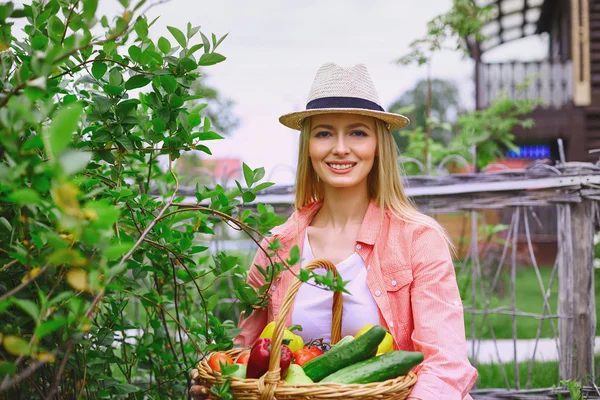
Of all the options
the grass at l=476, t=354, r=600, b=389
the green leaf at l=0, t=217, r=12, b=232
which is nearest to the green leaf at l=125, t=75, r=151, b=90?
the green leaf at l=0, t=217, r=12, b=232

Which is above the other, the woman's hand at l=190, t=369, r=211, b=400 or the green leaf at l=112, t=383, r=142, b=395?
the woman's hand at l=190, t=369, r=211, b=400

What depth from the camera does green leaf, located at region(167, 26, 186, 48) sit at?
5.28 ft

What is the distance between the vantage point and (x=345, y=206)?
7.72 feet

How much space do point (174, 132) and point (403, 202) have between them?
3.11ft

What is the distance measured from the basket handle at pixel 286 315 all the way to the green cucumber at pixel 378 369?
0.18m

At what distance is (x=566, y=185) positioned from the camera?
2988 mm

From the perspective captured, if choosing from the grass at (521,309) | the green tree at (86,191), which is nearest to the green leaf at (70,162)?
the green tree at (86,191)

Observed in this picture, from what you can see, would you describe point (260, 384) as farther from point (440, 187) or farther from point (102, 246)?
point (440, 187)

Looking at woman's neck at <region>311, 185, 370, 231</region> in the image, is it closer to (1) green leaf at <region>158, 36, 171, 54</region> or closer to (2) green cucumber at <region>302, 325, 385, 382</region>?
(2) green cucumber at <region>302, 325, 385, 382</region>

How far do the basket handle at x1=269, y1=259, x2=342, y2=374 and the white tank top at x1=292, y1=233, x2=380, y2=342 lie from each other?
0.09 meters

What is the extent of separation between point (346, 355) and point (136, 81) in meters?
0.92

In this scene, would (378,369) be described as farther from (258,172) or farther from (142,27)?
(142,27)

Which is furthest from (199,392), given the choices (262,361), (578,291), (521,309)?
(521,309)

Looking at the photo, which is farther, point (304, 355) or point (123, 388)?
point (123, 388)
